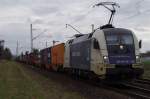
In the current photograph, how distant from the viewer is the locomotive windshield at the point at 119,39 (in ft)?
67.6

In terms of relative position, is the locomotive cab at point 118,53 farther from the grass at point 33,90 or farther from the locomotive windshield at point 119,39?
the grass at point 33,90

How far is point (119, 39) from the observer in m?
20.7

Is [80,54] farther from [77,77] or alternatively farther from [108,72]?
[108,72]

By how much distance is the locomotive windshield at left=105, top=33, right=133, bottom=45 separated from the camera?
2059 centimetres

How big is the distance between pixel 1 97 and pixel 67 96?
9.15ft

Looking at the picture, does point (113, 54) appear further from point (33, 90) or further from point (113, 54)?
point (33, 90)

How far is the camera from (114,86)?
2208 centimetres

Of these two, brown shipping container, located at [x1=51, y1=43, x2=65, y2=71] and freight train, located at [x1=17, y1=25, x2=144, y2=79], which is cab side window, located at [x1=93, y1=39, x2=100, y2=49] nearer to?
freight train, located at [x1=17, y1=25, x2=144, y2=79]

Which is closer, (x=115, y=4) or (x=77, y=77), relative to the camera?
(x=115, y=4)

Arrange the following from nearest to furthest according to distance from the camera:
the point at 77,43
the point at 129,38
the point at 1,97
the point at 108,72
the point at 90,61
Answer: the point at 1,97 → the point at 108,72 → the point at 129,38 → the point at 90,61 → the point at 77,43

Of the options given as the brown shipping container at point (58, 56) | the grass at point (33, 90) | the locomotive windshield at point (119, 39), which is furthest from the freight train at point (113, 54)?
the brown shipping container at point (58, 56)

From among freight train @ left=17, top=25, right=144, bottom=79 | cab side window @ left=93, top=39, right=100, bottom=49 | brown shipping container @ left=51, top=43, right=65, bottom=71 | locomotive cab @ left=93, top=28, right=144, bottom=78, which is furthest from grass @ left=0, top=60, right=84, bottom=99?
brown shipping container @ left=51, top=43, right=65, bottom=71

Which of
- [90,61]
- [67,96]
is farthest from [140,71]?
[67,96]

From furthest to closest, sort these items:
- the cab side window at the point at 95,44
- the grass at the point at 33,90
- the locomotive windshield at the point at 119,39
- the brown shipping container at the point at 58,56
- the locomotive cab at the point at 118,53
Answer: the brown shipping container at the point at 58,56
the cab side window at the point at 95,44
the locomotive windshield at the point at 119,39
the locomotive cab at the point at 118,53
the grass at the point at 33,90
